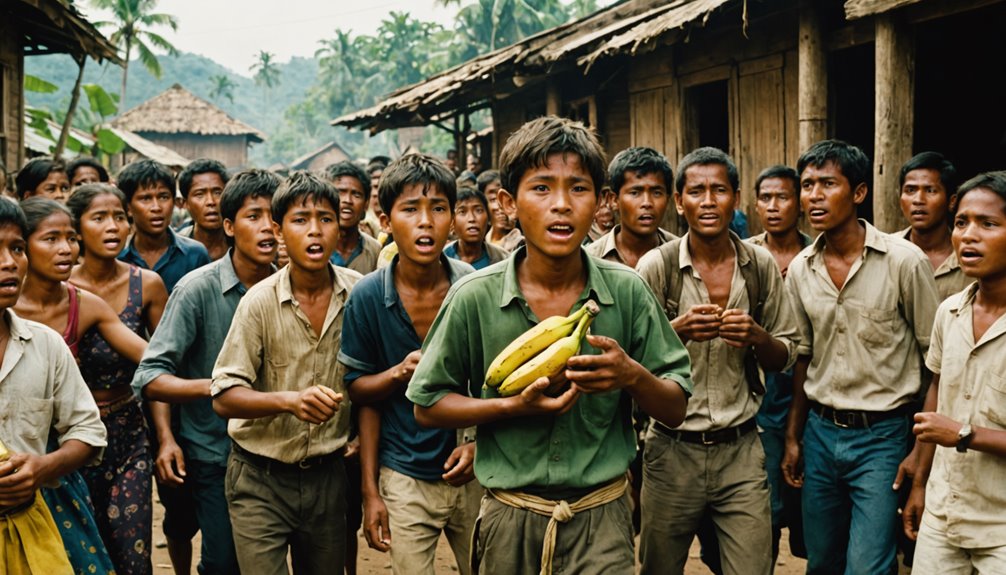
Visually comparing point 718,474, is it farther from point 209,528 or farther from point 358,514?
point 209,528

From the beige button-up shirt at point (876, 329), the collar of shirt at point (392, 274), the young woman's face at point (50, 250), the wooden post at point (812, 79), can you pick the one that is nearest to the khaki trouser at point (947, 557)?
the beige button-up shirt at point (876, 329)

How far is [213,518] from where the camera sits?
4406mm

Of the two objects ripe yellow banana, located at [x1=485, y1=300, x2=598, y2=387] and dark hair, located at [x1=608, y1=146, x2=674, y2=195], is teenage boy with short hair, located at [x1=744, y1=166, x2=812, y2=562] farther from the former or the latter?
ripe yellow banana, located at [x1=485, y1=300, x2=598, y2=387]

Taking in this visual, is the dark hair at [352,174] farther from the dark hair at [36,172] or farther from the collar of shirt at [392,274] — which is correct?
the collar of shirt at [392,274]

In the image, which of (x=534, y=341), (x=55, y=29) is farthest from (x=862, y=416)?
(x=55, y=29)

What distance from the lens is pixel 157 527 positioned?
701 cm

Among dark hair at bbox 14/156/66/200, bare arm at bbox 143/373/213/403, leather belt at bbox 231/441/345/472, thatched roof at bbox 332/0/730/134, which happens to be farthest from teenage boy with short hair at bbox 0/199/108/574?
thatched roof at bbox 332/0/730/134

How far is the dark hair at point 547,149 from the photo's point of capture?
2.80 metres

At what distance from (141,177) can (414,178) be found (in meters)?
2.76

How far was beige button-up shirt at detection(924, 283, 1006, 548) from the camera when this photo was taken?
11.1 feet

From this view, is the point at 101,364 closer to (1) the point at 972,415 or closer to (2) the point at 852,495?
(2) the point at 852,495

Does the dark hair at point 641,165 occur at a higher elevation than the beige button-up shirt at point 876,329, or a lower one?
higher

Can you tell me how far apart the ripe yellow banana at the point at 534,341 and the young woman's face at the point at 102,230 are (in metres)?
3.02

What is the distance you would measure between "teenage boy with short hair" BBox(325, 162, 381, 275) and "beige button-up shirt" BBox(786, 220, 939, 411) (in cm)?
344
